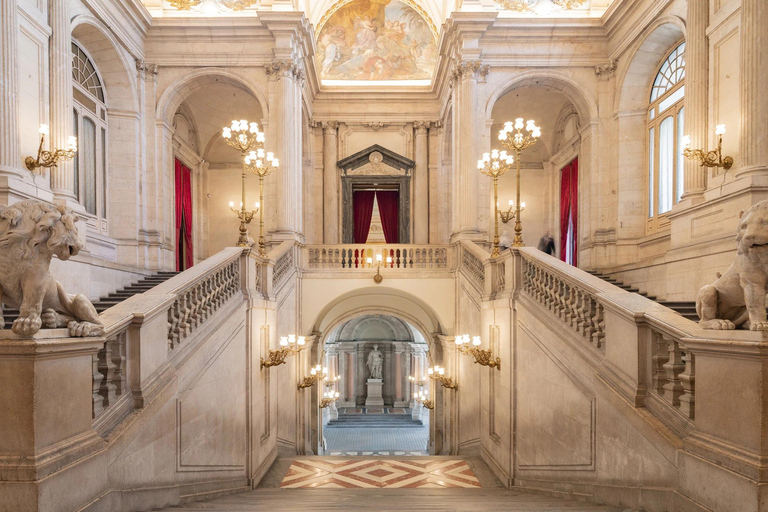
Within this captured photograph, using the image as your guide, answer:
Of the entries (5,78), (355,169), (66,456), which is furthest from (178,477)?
(355,169)

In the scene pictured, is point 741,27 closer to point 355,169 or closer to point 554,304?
point 554,304

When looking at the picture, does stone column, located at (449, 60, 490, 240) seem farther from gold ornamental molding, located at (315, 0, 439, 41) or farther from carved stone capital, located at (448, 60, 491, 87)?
gold ornamental molding, located at (315, 0, 439, 41)

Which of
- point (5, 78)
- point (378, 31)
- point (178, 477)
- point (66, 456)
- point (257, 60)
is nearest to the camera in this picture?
point (66, 456)

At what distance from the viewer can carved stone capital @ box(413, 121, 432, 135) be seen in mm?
19453

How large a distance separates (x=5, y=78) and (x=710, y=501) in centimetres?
1046

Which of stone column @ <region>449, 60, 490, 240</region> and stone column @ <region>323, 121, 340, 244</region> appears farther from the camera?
stone column @ <region>323, 121, 340, 244</region>

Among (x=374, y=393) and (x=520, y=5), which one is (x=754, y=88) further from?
(x=374, y=393)

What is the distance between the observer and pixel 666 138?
43.8 feet

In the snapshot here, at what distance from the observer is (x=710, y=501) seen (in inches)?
151

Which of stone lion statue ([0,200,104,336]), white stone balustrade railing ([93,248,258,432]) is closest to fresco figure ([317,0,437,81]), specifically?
white stone balustrade railing ([93,248,258,432])

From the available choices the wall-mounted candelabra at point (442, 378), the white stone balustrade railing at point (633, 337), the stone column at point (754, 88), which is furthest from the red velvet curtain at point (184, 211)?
the stone column at point (754, 88)

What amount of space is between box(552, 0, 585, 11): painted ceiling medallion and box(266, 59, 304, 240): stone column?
7.23 meters

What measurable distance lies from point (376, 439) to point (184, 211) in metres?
10.4

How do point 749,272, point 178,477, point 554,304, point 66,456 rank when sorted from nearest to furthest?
point 66,456 → point 749,272 → point 178,477 → point 554,304
